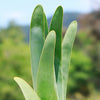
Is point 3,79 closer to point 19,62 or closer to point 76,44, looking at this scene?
point 19,62

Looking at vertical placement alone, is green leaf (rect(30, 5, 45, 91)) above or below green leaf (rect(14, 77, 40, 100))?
above

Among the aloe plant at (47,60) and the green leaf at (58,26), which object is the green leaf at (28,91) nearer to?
the aloe plant at (47,60)

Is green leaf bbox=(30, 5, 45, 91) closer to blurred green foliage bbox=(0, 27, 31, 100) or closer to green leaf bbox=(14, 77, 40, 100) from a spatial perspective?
green leaf bbox=(14, 77, 40, 100)

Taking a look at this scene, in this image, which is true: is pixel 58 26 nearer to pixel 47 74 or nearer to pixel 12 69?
pixel 47 74

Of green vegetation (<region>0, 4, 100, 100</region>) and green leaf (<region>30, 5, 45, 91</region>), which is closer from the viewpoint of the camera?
green leaf (<region>30, 5, 45, 91</region>)

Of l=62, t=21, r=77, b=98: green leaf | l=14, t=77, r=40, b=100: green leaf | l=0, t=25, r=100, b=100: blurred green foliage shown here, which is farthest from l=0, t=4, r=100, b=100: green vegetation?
l=14, t=77, r=40, b=100: green leaf

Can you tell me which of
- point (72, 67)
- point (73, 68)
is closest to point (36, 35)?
point (72, 67)

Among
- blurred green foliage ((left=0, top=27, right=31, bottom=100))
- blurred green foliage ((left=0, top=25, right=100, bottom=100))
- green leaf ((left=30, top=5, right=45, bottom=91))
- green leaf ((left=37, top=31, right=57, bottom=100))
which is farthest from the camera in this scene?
blurred green foliage ((left=0, top=25, right=100, bottom=100))
